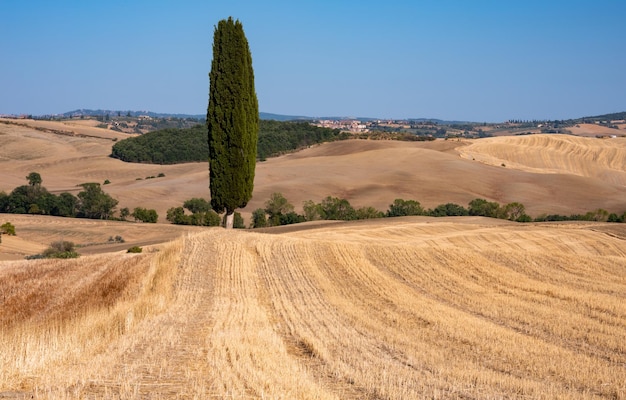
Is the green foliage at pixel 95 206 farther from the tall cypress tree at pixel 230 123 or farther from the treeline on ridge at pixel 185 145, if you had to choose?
the treeline on ridge at pixel 185 145

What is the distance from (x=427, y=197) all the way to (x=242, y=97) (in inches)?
1982

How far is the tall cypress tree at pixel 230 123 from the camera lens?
126ft

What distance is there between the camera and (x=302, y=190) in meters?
89.2

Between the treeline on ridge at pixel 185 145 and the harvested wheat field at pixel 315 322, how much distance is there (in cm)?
11173

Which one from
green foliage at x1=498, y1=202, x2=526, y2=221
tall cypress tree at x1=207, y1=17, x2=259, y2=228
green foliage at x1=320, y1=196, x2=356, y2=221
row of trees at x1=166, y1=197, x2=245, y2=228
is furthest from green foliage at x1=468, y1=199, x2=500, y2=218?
tall cypress tree at x1=207, y1=17, x2=259, y2=228

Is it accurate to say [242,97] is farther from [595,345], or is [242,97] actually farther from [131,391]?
[131,391]

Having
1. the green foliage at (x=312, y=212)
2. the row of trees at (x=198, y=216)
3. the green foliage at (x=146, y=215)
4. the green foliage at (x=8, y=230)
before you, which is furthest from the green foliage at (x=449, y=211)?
the green foliage at (x=8, y=230)

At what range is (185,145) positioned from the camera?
144250 millimetres

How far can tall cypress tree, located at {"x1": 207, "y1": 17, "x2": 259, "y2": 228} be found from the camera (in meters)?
38.4

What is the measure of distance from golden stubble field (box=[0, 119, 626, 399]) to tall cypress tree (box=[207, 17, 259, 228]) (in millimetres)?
6914

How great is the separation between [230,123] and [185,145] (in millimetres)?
107768

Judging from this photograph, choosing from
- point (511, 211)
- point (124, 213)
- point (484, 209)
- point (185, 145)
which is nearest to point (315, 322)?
point (484, 209)

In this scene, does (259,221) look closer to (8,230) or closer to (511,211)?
(8,230)

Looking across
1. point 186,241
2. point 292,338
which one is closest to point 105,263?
point 186,241
